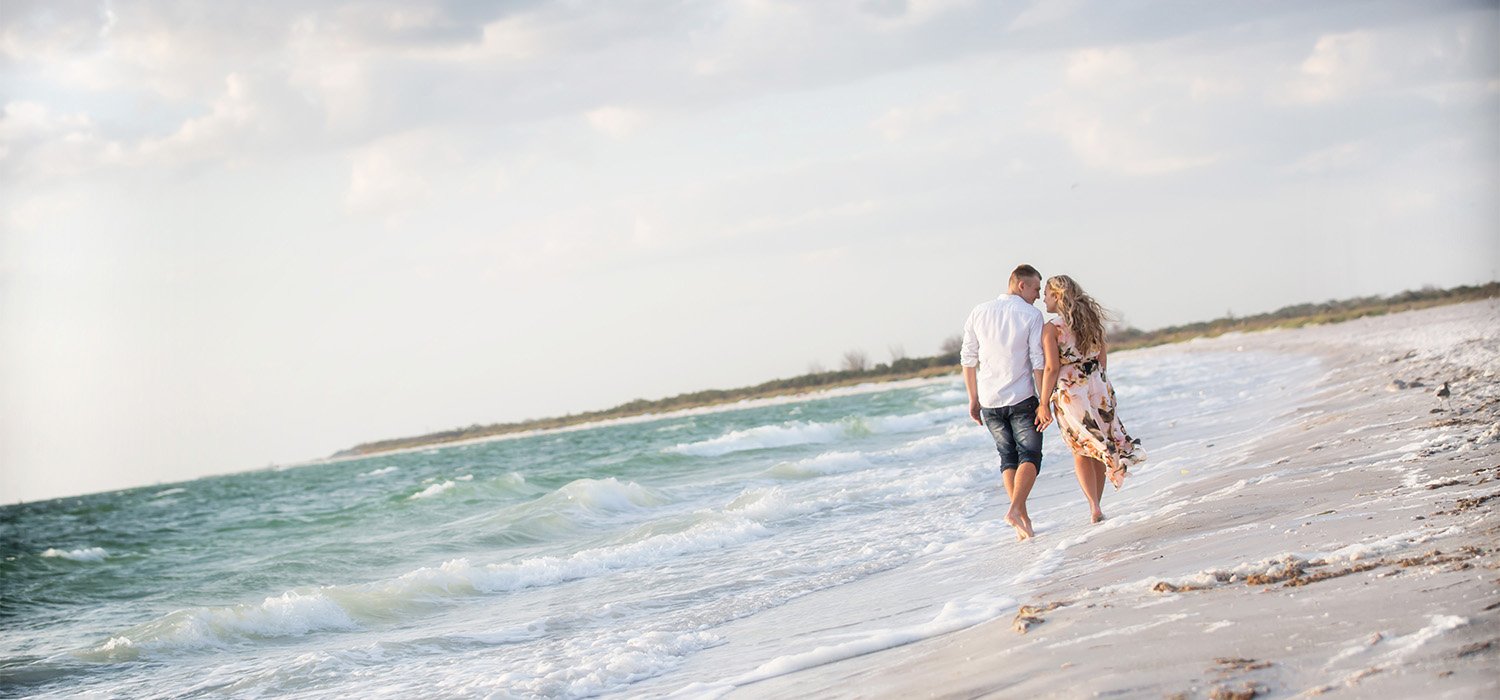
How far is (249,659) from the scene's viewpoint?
7.12 metres

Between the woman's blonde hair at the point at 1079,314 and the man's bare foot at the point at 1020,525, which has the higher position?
the woman's blonde hair at the point at 1079,314

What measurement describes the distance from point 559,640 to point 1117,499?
4.19m

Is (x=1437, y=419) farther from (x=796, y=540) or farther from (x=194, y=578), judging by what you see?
(x=194, y=578)

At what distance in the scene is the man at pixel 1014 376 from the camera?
6875 millimetres

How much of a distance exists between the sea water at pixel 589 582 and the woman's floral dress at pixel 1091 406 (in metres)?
0.39

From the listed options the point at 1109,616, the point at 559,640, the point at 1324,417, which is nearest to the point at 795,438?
the point at 1324,417

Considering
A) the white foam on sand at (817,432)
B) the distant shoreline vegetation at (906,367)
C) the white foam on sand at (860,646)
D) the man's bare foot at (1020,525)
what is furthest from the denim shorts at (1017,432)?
the distant shoreline vegetation at (906,367)

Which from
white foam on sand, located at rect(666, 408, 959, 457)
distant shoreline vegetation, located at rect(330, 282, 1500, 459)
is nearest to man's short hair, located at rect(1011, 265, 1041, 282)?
white foam on sand, located at rect(666, 408, 959, 457)

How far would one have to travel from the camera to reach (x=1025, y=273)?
23.2 feet

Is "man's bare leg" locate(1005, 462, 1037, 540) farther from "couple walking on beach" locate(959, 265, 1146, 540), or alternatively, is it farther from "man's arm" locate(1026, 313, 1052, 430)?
"man's arm" locate(1026, 313, 1052, 430)

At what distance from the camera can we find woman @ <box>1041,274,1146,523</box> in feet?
22.2

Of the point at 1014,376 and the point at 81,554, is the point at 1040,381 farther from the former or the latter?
the point at 81,554

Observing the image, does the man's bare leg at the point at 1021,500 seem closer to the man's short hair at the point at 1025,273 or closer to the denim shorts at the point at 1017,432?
the denim shorts at the point at 1017,432

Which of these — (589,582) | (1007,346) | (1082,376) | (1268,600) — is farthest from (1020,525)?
(589,582)
